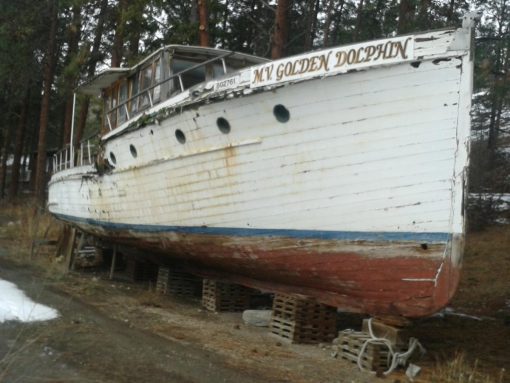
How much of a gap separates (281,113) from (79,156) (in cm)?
710

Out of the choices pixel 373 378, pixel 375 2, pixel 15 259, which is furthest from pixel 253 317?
pixel 375 2

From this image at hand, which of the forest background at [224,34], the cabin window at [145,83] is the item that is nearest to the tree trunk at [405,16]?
the forest background at [224,34]

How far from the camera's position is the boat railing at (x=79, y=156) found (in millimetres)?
10975

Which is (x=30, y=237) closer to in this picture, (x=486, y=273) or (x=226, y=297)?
(x=226, y=297)

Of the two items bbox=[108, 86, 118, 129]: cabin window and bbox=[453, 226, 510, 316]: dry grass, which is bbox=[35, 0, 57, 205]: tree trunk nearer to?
bbox=[108, 86, 118, 129]: cabin window

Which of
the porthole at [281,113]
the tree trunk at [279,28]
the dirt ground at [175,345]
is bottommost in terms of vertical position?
the dirt ground at [175,345]

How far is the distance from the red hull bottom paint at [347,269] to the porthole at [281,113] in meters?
1.33

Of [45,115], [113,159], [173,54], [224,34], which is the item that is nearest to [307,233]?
[173,54]

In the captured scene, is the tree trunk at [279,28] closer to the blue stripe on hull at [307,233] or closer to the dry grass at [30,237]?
the blue stripe on hull at [307,233]

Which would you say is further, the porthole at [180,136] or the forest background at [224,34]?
the forest background at [224,34]

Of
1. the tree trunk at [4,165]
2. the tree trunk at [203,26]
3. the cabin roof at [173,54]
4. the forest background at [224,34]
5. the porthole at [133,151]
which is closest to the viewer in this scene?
the porthole at [133,151]

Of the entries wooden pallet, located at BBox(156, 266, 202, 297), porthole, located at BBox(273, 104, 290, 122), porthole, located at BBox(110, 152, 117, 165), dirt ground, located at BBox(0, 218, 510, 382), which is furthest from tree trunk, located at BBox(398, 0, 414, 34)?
porthole, located at BBox(273, 104, 290, 122)

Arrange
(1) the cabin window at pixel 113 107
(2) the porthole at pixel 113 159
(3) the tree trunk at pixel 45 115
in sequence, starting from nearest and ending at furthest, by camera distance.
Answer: (2) the porthole at pixel 113 159 < (1) the cabin window at pixel 113 107 < (3) the tree trunk at pixel 45 115

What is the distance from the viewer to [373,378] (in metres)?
5.41
